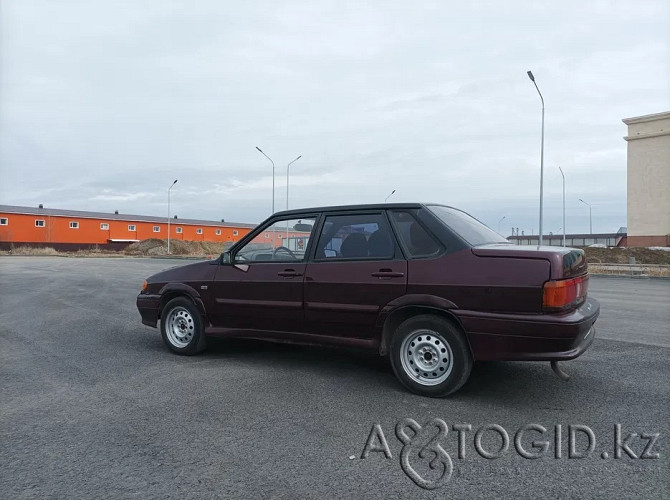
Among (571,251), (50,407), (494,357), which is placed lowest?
(50,407)

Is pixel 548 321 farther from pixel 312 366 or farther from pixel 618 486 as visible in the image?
pixel 312 366

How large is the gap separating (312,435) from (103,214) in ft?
225

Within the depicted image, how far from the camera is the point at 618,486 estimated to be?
2701 millimetres

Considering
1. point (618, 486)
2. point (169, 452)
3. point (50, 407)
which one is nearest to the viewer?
point (618, 486)

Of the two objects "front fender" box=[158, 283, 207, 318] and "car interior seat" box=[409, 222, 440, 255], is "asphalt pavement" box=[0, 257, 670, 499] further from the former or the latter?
"car interior seat" box=[409, 222, 440, 255]

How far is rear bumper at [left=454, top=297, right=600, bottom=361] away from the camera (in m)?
3.74

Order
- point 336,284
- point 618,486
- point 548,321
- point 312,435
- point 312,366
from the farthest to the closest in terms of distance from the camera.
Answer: point 312,366 < point 336,284 < point 548,321 < point 312,435 < point 618,486

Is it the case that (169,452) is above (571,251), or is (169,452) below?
below

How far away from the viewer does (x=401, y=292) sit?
4301mm

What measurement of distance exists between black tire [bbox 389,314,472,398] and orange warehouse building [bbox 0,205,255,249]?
59848 millimetres

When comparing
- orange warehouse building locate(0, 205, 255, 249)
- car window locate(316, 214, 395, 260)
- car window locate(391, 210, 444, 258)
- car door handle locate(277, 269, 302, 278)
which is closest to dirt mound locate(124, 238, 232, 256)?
orange warehouse building locate(0, 205, 255, 249)

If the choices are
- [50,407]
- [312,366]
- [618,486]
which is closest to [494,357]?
[618,486]

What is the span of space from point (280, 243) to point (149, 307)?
1990 millimetres

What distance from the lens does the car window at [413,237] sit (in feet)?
14.2
